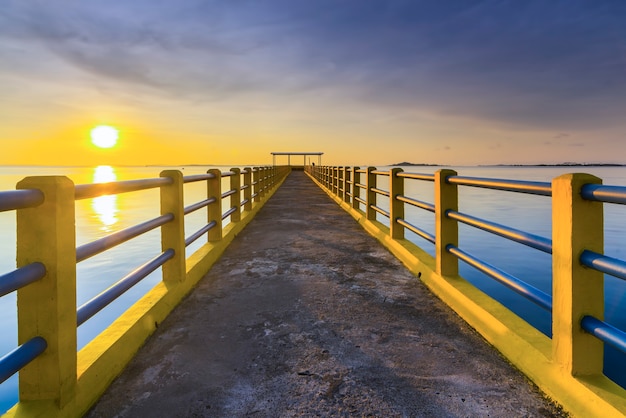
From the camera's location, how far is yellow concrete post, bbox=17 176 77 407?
1.90 meters

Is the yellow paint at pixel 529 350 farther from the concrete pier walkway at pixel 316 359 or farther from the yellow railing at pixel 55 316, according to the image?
the yellow railing at pixel 55 316

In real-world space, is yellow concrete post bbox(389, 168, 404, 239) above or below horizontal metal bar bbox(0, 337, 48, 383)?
above

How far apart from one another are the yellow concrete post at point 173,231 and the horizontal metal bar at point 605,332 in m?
3.17

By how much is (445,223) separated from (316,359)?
2.00 meters

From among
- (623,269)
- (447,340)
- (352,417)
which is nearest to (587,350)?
(623,269)

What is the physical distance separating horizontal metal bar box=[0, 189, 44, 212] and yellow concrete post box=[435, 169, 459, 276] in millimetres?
3169

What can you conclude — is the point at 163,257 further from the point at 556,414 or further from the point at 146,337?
the point at 556,414

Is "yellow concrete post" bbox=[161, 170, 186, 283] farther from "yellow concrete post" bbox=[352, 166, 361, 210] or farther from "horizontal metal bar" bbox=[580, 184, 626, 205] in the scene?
"yellow concrete post" bbox=[352, 166, 361, 210]

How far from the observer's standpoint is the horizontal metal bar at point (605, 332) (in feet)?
6.00

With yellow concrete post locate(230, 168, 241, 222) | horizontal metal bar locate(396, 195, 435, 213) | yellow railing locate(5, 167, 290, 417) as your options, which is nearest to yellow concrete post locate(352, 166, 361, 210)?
yellow concrete post locate(230, 168, 241, 222)

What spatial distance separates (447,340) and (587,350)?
0.89m

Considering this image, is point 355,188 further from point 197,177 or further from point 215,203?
point 197,177

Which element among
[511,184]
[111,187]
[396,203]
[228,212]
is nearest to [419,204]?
[396,203]

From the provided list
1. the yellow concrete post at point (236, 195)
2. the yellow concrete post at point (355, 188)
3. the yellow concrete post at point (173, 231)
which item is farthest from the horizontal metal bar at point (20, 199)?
the yellow concrete post at point (355, 188)
